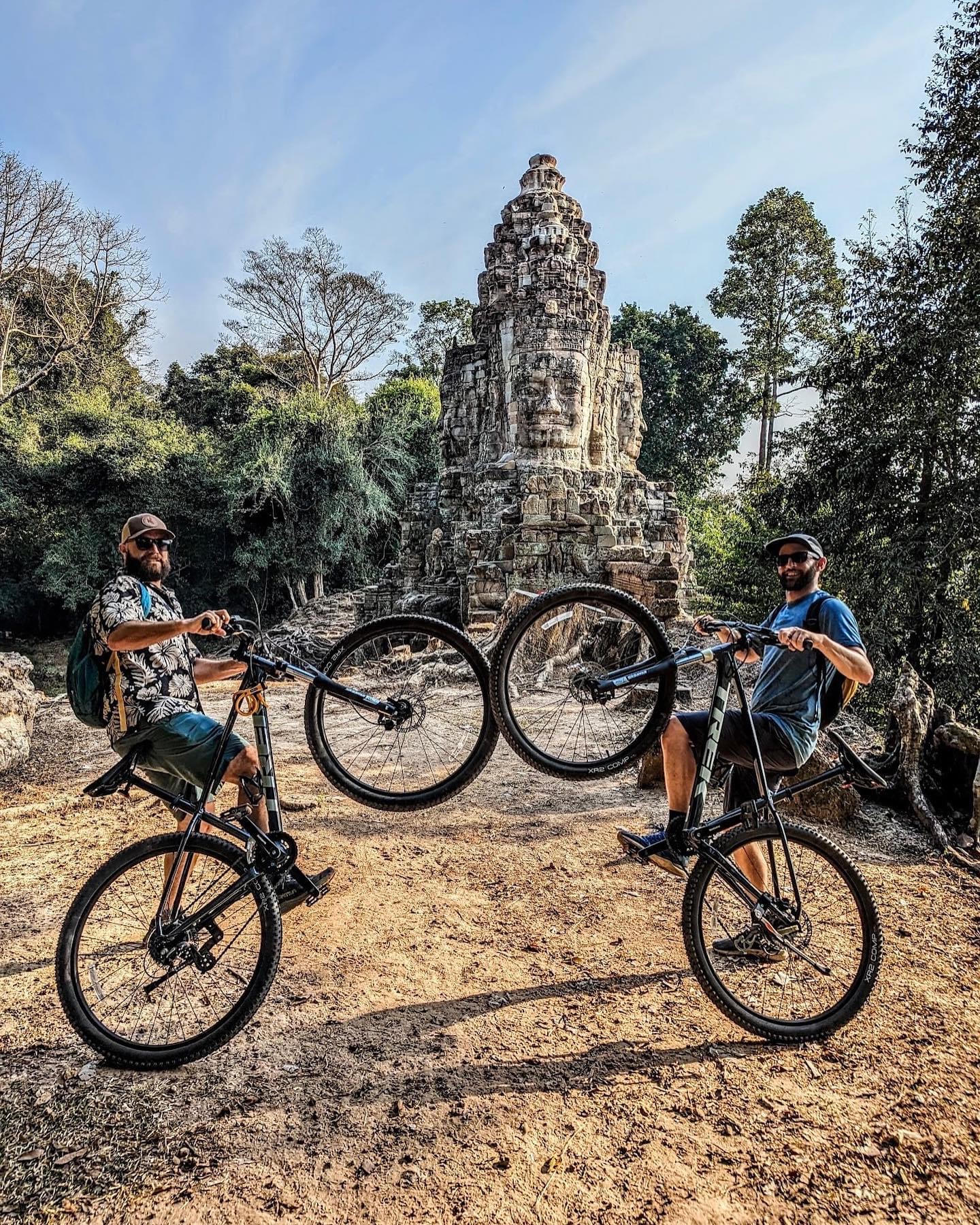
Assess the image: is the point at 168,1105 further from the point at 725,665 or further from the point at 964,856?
the point at 964,856

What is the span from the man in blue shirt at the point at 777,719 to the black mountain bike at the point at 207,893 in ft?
2.91

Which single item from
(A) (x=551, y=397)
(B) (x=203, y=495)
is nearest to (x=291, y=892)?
(A) (x=551, y=397)

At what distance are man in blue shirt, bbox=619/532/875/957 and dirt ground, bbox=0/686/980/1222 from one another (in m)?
0.62

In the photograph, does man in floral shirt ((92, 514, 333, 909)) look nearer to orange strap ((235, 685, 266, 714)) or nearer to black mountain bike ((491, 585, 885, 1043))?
orange strap ((235, 685, 266, 714))

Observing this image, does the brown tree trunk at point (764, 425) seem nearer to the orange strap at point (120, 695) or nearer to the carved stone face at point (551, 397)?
the carved stone face at point (551, 397)

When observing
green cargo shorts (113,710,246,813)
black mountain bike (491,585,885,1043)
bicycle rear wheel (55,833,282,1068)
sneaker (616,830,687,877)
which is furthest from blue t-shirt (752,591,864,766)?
green cargo shorts (113,710,246,813)

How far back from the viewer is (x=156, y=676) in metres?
2.99

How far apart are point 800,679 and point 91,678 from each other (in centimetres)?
321

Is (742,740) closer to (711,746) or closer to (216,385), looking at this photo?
(711,746)

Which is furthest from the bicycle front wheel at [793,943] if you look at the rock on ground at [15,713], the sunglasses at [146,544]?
the rock on ground at [15,713]

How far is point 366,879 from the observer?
439 centimetres

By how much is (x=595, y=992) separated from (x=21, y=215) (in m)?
22.8

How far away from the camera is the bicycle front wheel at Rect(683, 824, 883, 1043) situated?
2859 mm

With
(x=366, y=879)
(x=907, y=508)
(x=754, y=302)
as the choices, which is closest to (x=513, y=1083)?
(x=366, y=879)
